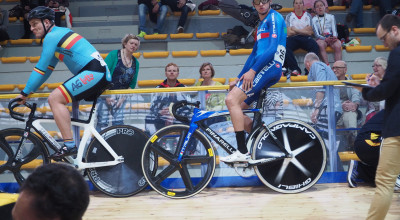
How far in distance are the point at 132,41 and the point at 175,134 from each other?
1.24m

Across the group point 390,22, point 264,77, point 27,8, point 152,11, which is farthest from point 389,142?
point 27,8

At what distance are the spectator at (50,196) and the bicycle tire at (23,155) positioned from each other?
11.8 ft

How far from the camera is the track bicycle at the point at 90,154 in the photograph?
4.72 metres

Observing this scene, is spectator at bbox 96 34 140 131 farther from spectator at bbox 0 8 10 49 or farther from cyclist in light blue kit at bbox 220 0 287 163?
spectator at bbox 0 8 10 49

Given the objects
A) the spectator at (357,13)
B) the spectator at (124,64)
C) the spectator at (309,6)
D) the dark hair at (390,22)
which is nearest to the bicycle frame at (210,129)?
the spectator at (124,64)

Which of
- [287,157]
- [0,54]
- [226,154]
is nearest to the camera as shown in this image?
[287,157]

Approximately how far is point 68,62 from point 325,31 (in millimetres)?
5187

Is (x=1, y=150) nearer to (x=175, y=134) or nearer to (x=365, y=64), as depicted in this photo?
(x=175, y=134)

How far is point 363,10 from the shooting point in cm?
973

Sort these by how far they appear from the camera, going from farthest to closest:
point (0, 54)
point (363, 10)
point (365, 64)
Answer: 1. point (363, 10)
2. point (0, 54)
3. point (365, 64)

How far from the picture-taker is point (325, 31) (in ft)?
27.7

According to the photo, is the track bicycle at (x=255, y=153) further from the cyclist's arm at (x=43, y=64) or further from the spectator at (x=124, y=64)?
the cyclist's arm at (x=43, y=64)

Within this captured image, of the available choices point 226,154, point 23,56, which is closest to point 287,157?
point 226,154

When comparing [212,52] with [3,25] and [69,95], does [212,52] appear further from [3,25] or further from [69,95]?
[69,95]
